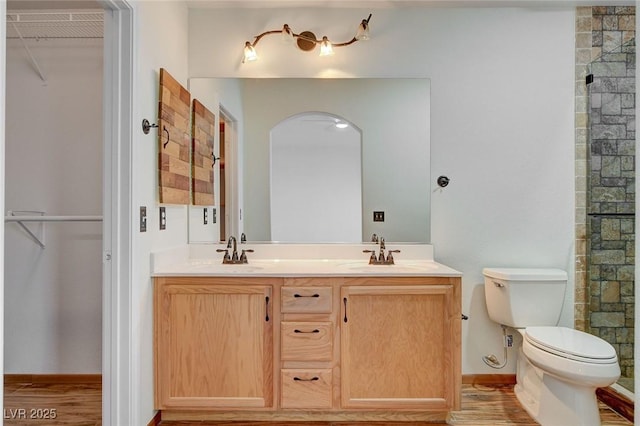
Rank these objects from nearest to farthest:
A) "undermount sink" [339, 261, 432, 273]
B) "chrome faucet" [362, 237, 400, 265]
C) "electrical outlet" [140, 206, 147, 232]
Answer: "electrical outlet" [140, 206, 147, 232], "undermount sink" [339, 261, 432, 273], "chrome faucet" [362, 237, 400, 265]

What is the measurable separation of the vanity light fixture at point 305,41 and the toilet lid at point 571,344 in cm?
196

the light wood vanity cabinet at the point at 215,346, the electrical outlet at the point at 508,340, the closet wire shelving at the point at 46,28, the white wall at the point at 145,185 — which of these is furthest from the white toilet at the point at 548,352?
the closet wire shelving at the point at 46,28

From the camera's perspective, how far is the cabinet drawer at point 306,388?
2.02 meters

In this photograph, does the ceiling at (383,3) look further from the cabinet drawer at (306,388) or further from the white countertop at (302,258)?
the cabinet drawer at (306,388)

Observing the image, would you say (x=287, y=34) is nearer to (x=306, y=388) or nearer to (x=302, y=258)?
(x=302, y=258)

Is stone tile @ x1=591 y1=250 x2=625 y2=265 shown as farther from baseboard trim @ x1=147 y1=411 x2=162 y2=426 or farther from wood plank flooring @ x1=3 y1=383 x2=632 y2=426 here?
baseboard trim @ x1=147 y1=411 x2=162 y2=426

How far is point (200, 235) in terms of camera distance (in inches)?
101

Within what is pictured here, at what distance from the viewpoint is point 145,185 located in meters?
1.92

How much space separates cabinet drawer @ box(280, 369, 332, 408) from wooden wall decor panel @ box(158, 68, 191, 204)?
1.13m

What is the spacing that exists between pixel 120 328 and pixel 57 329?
106 cm

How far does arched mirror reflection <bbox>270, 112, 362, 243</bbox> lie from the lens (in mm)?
2553

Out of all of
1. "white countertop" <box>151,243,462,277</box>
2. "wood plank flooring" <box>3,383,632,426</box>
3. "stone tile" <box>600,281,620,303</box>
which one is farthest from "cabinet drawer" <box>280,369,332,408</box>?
"stone tile" <box>600,281,620,303</box>

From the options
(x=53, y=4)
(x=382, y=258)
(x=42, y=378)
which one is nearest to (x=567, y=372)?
(x=382, y=258)

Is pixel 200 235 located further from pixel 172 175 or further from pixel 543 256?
pixel 543 256
